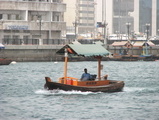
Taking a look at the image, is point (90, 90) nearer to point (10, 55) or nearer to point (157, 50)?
point (10, 55)

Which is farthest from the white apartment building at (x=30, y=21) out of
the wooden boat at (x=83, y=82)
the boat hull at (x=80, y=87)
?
the boat hull at (x=80, y=87)

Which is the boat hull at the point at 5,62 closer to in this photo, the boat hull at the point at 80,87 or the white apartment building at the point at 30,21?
the white apartment building at the point at 30,21

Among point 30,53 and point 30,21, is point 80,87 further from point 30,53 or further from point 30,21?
point 30,21

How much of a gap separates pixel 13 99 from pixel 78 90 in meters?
4.68

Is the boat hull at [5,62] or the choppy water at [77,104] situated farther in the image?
the boat hull at [5,62]

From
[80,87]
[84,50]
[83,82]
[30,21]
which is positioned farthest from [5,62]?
[80,87]

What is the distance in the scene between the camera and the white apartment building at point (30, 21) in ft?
332

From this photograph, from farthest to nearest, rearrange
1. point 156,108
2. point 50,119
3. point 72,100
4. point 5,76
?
point 5,76
point 72,100
point 156,108
point 50,119

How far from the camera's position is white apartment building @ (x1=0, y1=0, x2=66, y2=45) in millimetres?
101188

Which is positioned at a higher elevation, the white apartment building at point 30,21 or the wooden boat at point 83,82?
the white apartment building at point 30,21

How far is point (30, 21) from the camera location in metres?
103

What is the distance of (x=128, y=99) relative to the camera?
133 ft

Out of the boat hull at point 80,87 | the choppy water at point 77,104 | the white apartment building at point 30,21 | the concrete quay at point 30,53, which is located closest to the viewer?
the choppy water at point 77,104

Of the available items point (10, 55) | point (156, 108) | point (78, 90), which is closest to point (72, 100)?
point (78, 90)
